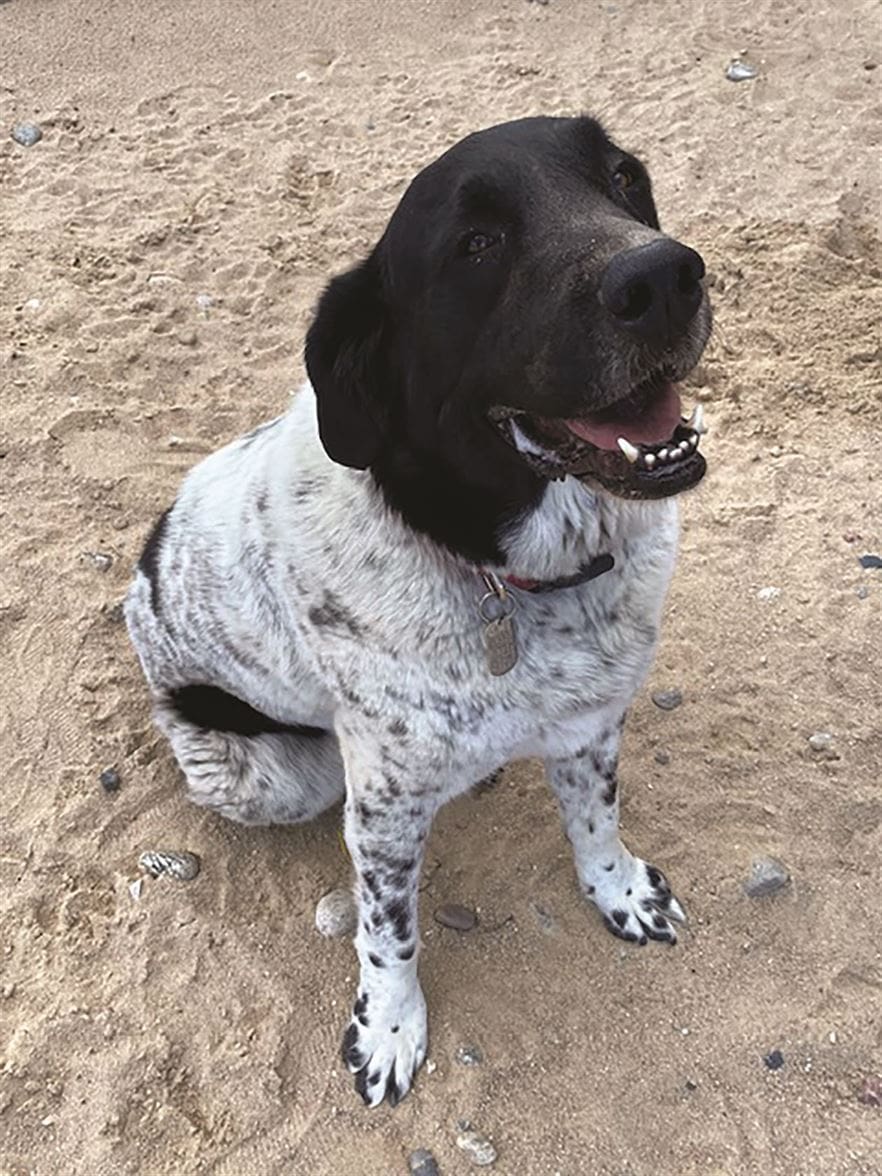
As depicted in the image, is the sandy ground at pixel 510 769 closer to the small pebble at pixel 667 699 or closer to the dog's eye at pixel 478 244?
the small pebble at pixel 667 699

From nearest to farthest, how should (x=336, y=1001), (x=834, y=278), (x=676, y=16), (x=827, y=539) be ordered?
(x=336, y=1001)
(x=827, y=539)
(x=834, y=278)
(x=676, y=16)

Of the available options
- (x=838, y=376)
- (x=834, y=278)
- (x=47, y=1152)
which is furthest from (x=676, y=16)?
(x=47, y=1152)

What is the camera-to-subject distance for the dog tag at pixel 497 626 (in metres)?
2.22

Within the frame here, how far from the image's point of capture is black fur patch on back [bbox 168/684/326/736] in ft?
9.38

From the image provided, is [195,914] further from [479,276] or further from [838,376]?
[838,376]

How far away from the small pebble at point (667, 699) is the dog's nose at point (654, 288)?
1712 mm

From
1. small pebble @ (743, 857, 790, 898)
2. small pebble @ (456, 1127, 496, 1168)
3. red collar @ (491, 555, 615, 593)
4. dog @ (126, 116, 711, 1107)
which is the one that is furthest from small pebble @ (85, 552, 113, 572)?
small pebble @ (743, 857, 790, 898)

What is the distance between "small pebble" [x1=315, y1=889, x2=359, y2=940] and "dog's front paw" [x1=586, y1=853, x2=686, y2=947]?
592mm

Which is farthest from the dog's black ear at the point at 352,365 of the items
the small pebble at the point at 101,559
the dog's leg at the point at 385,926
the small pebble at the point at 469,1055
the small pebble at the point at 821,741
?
the small pebble at the point at 101,559

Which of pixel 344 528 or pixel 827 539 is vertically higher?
pixel 344 528

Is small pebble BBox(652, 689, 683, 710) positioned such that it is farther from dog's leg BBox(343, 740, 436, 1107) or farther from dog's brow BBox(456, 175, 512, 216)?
dog's brow BBox(456, 175, 512, 216)

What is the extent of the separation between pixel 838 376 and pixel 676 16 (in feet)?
10.0

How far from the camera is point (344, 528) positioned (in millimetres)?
2295

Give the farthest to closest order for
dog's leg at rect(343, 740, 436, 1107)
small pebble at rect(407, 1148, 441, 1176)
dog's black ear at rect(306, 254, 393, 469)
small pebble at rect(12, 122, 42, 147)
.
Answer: small pebble at rect(12, 122, 42, 147)
small pebble at rect(407, 1148, 441, 1176)
dog's leg at rect(343, 740, 436, 1107)
dog's black ear at rect(306, 254, 393, 469)
